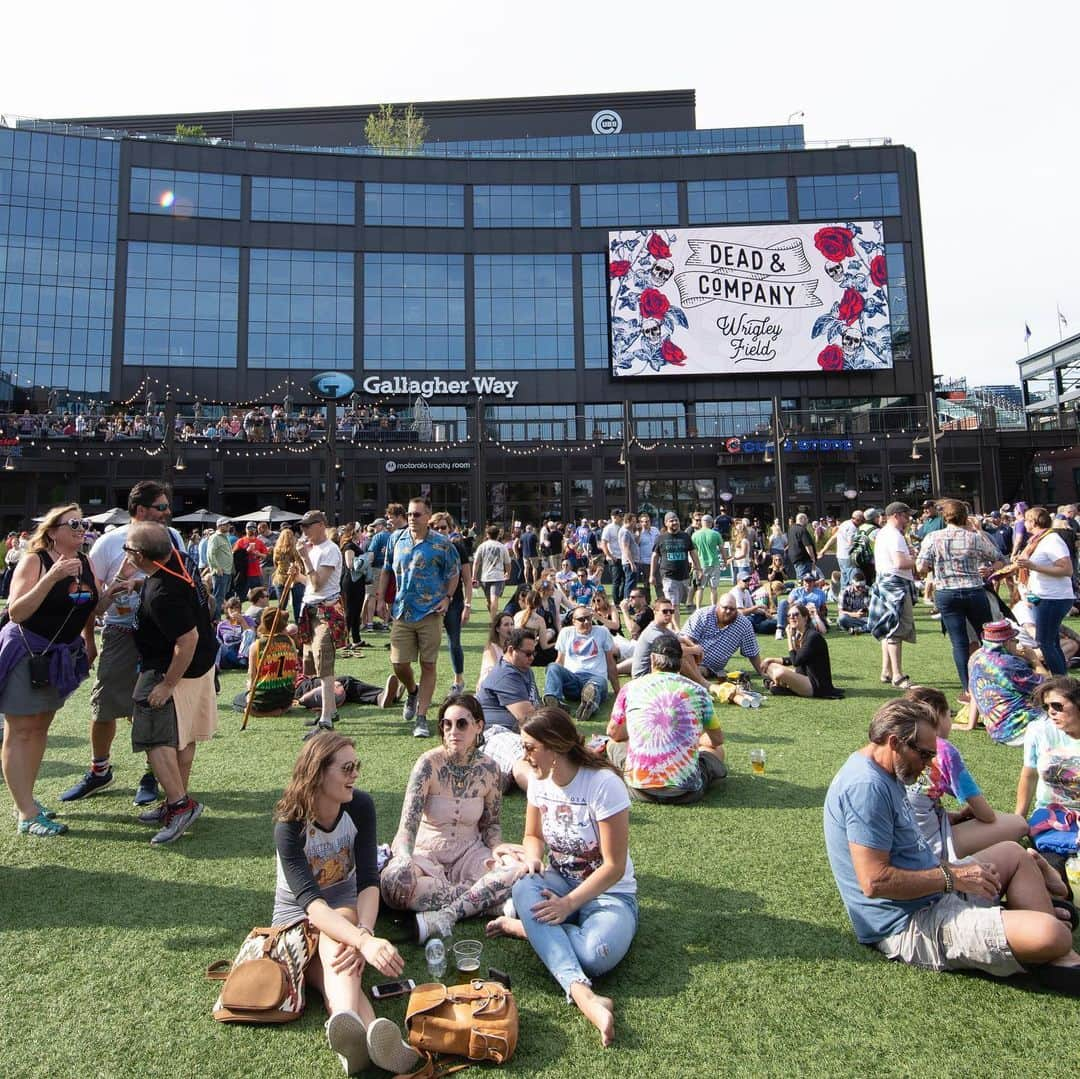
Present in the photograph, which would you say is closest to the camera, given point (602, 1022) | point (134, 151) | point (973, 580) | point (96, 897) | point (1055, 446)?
point (602, 1022)

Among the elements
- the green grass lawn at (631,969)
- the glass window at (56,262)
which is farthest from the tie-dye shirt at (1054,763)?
the glass window at (56,262)

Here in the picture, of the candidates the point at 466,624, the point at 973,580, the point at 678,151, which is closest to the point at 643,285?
the point at 678,151

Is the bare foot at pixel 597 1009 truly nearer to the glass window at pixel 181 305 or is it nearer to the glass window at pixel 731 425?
the glass window at pixel 731 425

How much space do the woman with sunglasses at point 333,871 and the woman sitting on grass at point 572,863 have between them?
613 millimetres

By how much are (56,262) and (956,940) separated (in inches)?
1752

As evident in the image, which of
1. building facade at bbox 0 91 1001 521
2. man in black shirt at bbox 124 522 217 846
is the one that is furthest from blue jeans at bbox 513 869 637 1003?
building facade at bbox 0 91 1001 521

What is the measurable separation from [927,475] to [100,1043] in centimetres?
3594

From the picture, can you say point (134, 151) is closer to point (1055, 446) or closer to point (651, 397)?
point (651, 397)

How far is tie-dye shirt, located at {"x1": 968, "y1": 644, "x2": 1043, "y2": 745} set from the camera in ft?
18.4

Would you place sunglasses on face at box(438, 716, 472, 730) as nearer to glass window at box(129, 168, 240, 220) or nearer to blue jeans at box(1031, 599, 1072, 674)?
blue jeans at box(1031, 599, 1072, 674)

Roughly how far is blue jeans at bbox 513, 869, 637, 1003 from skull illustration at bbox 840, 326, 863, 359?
1527 inches

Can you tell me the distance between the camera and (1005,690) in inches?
223

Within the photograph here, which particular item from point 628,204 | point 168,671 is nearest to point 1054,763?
point 168,671

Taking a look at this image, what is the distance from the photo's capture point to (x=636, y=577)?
14.3m
